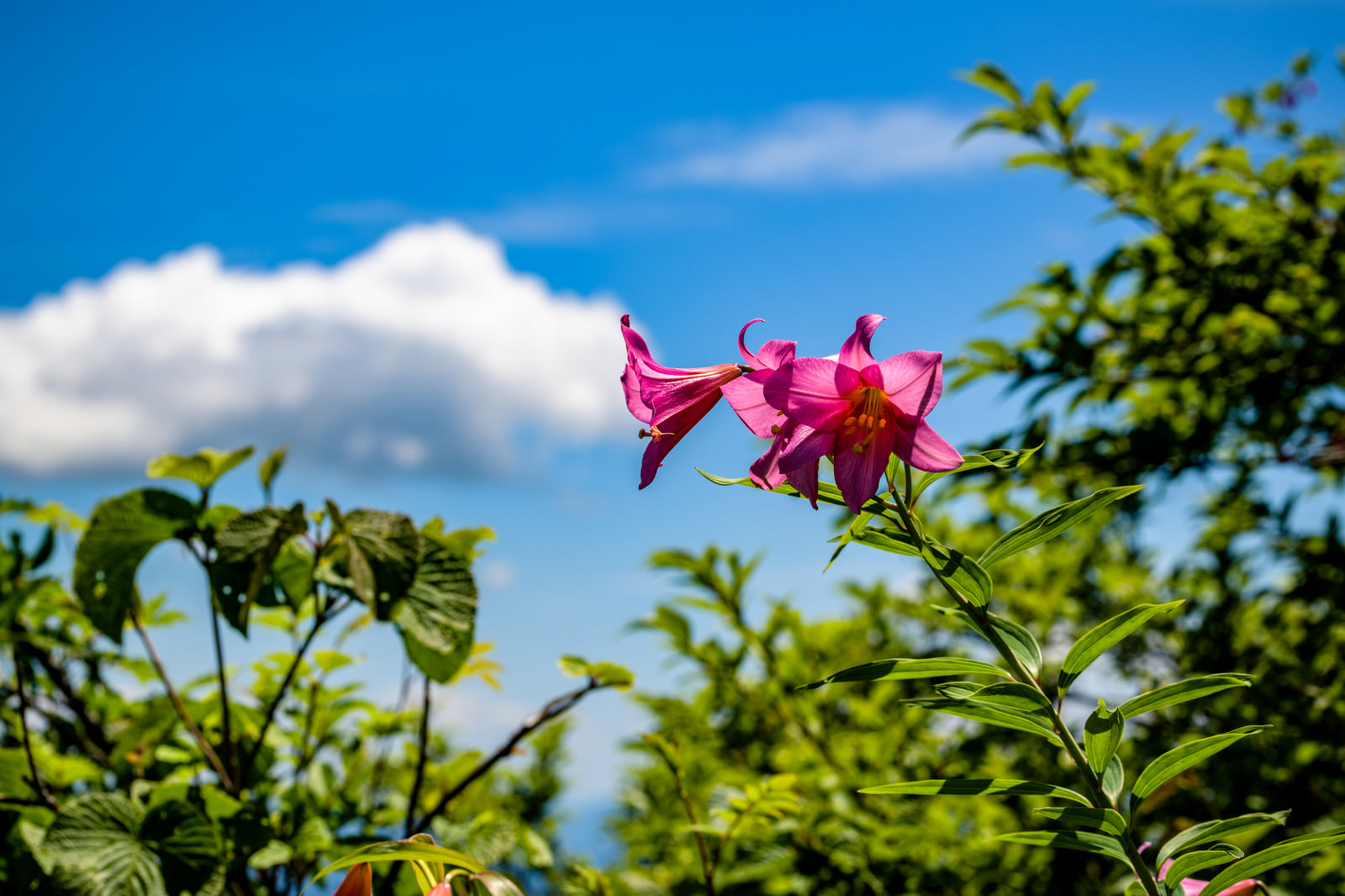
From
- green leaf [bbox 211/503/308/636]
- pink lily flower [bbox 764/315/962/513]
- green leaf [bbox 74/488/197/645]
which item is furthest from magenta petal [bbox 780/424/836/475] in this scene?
green leaf [bbox 74/488/197/645]

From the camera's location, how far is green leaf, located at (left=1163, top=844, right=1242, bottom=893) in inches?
28.9

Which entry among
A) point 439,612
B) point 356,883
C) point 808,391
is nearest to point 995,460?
point 808,391

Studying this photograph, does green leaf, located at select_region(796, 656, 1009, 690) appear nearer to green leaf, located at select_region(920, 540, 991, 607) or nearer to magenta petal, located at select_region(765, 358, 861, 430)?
green leaf, located at select_region(920, 540, 991, 607)

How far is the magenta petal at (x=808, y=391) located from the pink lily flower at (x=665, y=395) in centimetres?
10

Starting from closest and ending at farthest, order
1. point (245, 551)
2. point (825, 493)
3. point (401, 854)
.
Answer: point (401, 854) < point (825, 493) < point (245, 551)

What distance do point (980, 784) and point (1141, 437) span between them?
87.9 inches

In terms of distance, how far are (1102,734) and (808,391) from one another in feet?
1.34

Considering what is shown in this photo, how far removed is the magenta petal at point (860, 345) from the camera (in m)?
0.81

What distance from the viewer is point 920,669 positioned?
0.77 m

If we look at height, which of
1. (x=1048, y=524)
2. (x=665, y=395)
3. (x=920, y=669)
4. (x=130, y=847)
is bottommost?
(x=130, y=847)

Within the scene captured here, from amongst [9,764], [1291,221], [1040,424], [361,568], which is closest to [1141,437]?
[1040,424]

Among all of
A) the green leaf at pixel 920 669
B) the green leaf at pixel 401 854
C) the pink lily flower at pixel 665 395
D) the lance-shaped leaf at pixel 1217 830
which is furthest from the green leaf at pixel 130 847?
the lance-shaped leaf at pixel 1217 830

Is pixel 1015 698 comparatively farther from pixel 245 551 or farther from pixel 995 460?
pixel 245 551

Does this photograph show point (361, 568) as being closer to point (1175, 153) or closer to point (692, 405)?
point (692, 405)
